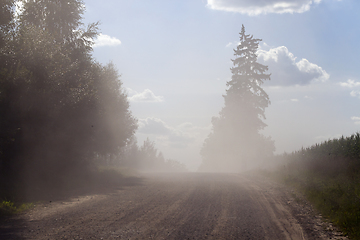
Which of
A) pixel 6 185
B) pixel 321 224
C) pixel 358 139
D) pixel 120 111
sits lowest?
pixel 321 224

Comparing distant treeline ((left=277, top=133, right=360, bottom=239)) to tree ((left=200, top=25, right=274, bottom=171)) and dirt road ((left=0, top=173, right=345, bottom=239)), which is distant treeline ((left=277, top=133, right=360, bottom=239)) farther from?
tree ((left=200, top=25, right=274, bottom=171))

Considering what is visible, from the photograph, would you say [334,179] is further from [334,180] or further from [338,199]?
[338,199]

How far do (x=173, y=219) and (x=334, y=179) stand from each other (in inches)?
345

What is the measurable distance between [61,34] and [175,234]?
68.1 feet

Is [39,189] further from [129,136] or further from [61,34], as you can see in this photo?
[129,136]

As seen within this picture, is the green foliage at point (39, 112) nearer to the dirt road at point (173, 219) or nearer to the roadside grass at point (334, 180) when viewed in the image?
the dirt road at point (173, 219)

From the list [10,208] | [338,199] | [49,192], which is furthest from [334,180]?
[49,192]

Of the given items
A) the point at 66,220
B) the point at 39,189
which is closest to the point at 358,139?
the point at 66,220

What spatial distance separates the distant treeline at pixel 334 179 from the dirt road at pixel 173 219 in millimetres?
550

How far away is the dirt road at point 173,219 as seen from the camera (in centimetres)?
688

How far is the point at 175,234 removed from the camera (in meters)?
6.84

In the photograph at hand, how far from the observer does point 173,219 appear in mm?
8266

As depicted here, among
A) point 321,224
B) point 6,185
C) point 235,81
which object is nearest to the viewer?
point 321,224

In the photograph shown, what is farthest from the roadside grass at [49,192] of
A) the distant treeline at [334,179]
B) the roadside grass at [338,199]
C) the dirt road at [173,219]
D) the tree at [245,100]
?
the tree at [245,100]
